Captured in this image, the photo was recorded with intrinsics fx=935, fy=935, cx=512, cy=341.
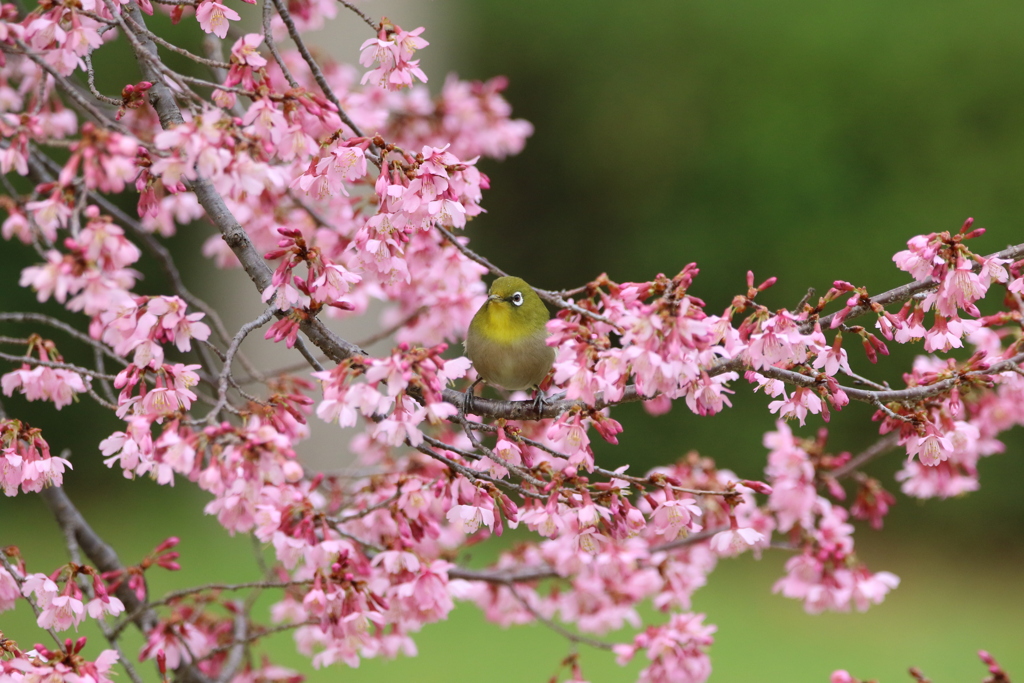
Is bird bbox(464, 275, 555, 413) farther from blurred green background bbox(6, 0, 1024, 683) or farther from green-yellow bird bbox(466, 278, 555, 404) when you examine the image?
blurred green background bbox(6, 0, 1024, 683)

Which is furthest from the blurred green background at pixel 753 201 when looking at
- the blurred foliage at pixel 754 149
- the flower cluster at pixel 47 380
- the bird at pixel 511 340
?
the flower cluster at pixel 47 380

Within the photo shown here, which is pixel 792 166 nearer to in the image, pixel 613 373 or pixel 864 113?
pixel 864 113

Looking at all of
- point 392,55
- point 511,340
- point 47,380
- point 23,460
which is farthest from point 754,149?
point 23,460

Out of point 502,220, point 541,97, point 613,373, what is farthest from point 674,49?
point 613,373

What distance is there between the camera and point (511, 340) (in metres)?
2.26

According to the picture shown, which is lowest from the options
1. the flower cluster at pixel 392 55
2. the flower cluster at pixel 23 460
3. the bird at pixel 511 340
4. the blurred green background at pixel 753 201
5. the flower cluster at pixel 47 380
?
the flower cluster at pixel 23 460

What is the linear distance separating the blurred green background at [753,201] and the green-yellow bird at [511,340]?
332 centimetres

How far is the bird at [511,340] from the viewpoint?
2.25 m

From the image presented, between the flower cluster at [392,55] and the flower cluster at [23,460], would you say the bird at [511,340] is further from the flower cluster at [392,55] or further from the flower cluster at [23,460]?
the flower cluster at [23,460]

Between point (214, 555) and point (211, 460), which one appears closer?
point (211, 460)

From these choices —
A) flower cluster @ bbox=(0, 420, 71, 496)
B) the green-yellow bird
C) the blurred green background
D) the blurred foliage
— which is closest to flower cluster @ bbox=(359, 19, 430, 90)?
the green-yellow bird

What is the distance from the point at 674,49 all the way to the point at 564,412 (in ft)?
19.3

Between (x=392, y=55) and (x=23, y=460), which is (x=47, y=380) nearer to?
(x=23, y=460)

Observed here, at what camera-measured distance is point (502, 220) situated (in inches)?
309
